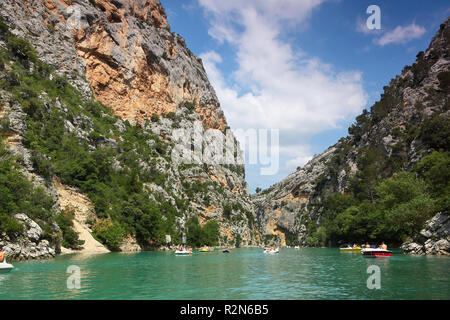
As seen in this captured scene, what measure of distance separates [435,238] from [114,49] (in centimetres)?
10081

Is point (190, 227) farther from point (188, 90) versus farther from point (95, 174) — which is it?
point (188, 90)

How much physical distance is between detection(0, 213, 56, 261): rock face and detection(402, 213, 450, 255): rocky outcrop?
4847 centimetres

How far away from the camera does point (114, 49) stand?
348 ft

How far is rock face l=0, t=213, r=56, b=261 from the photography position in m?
33.3

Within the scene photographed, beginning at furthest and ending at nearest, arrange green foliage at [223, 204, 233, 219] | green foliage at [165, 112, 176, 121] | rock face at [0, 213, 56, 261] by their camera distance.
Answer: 1. green foliage at [223, 204, 233, 219]
2. green foliage at [165, 112, 176, 121]
3. rock face at [0, 213, 56, 261]

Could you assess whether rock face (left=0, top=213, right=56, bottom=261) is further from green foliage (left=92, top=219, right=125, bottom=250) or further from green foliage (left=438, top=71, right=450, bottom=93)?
green foliage (left=438, top=71, right=450, bottom=93)

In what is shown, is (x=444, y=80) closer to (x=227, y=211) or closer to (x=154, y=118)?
(x=227, y=211)

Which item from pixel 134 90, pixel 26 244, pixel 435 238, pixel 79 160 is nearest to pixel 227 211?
pixel 134 90

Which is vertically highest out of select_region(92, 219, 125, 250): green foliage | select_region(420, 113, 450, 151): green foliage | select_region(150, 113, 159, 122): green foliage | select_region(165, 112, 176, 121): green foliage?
select_region(165, 112, 176, 121): green foliage

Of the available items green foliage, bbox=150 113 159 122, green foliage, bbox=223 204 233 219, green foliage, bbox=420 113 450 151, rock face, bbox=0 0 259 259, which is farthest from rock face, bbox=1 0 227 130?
green foliage, bbox=420 113 450 151

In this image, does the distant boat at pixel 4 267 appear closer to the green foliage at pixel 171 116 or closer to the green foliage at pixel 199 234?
the green foliage at pixel 199 234

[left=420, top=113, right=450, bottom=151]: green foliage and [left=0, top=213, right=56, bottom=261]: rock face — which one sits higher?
[left=420, top=113, right=450, bottom=151]: green foliage

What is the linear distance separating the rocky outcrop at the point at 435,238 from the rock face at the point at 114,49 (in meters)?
86.1
